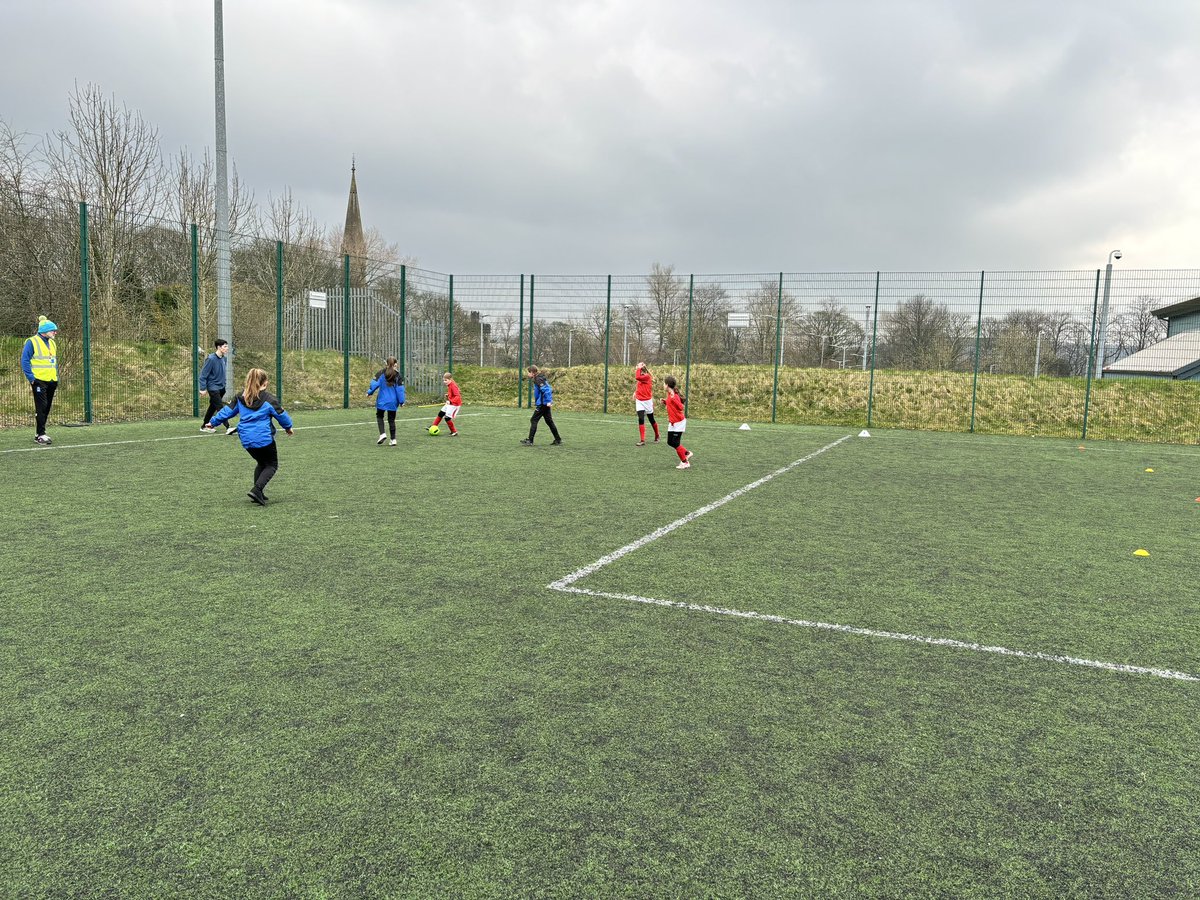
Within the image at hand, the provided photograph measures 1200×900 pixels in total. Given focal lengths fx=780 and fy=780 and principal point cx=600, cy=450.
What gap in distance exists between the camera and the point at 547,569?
18.6 feet

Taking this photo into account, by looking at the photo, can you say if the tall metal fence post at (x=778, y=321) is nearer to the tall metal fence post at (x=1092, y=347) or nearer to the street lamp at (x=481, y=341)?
the tall metal fence post at (x=1092, y=347)

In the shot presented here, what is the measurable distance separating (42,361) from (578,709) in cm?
1303

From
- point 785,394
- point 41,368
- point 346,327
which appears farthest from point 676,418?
point 785,394

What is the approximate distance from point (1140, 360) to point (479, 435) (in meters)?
19.3

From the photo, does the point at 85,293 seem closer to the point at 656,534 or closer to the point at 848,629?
the point at 656,534

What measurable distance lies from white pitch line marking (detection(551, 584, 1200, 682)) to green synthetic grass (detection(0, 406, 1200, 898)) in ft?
0.26

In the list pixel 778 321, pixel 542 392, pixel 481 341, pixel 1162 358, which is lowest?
pixel 542 392

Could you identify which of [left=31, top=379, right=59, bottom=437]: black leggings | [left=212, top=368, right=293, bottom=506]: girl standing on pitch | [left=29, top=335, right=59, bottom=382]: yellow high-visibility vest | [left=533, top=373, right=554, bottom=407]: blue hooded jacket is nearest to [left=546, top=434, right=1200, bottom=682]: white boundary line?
[left=212, top=368, right=293, bottom=506]: girl standing on pitch

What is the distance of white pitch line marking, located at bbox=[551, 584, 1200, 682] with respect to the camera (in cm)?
399

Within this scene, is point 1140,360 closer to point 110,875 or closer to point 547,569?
point 547,569

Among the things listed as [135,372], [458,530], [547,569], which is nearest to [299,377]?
[135,372]

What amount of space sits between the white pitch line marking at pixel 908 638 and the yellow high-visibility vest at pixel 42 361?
38.0 feet

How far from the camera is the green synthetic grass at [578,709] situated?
7.91 ft

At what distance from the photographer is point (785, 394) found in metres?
24.8
